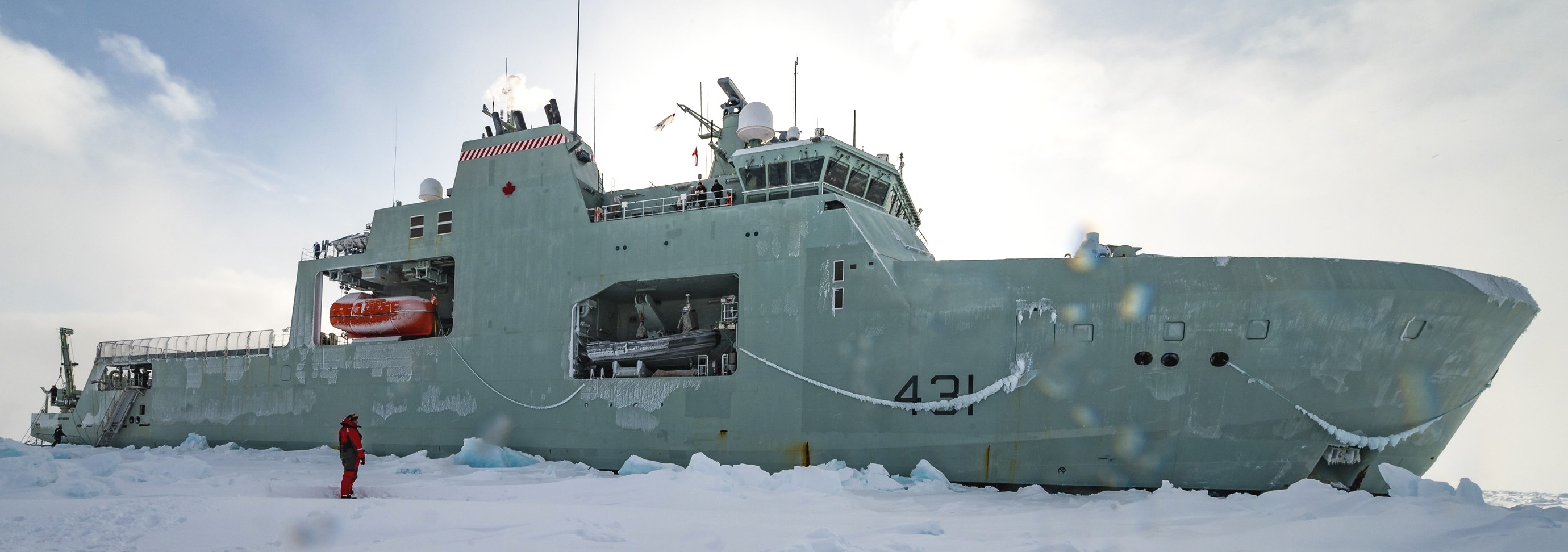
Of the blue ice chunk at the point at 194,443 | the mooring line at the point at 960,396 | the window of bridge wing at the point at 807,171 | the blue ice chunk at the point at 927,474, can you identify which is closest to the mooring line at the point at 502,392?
the mooring line at the point at 960,396

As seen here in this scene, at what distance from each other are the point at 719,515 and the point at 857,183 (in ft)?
30.5

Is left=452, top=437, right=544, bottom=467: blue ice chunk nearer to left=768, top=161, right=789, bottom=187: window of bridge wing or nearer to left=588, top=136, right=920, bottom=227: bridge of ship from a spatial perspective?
left=588, top=136, right=920, bottom=227: bridge of ship

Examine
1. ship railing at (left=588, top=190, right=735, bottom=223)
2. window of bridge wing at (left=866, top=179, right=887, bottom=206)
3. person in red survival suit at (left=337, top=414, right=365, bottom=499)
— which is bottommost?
person in red survival suit at (left=337, top=414, right=365, bottom=499)

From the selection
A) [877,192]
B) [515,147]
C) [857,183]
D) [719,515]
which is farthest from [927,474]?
[515,147]

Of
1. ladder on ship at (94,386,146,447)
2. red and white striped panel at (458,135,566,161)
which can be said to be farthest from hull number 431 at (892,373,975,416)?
ladder on ship at (94,386,146,447)

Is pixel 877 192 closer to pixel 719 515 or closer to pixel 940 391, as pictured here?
pixel 940 391

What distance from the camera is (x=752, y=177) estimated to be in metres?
17.3

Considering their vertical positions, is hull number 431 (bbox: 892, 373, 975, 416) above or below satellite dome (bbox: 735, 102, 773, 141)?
below

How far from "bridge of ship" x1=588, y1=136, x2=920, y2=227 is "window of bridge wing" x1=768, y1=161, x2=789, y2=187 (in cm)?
1

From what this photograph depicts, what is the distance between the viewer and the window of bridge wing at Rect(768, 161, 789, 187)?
54.9 feet

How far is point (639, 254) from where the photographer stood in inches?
663

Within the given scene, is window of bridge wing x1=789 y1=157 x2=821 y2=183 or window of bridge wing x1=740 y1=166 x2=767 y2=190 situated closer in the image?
window of bridge wing x1=789 y1=157 x2=821 y2=183

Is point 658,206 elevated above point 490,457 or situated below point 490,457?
above

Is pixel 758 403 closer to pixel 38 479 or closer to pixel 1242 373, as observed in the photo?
pixel 1242 373
